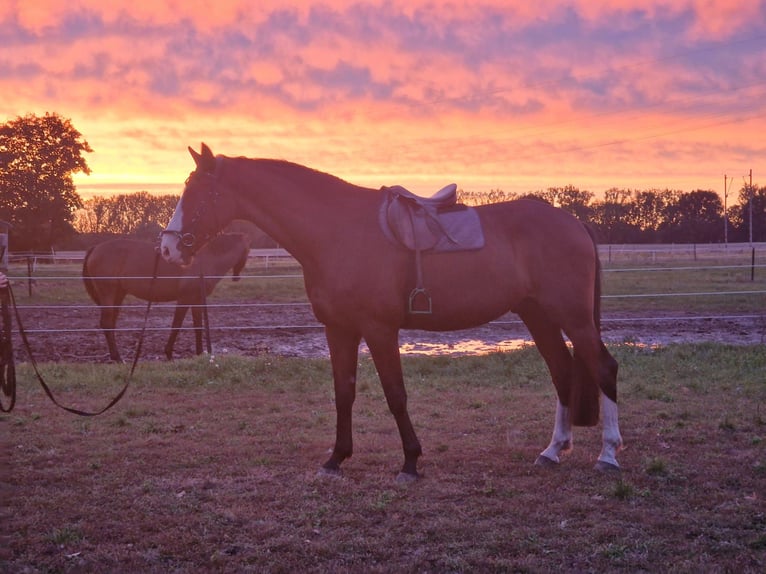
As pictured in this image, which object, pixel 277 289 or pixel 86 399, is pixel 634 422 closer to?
pixel 86 399

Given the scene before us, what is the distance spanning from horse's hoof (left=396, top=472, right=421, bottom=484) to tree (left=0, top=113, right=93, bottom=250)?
3441 cm

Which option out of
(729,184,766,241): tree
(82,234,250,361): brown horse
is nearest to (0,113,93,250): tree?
(82,234,250,361): brown horse

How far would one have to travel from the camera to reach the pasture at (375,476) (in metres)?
3.73

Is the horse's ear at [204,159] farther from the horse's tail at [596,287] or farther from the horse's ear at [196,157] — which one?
the horse's tail at [596,287]

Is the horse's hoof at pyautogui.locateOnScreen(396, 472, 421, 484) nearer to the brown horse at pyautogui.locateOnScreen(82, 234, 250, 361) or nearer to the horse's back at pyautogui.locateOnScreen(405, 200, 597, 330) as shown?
the horse's back at pyautogui.locateOnScreen(405, 200, 597, 330)

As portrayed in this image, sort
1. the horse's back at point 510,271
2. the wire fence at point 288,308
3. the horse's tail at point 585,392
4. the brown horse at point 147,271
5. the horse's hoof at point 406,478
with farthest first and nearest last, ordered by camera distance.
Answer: the wire fence at point 288,308 < the brown horse at point 147,271 < the horse's tail at point 585,392 < the horse's back at point 510,271 < the horse's hoof at point 406,478

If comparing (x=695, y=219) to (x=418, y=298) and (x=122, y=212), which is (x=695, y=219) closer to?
(x=122, y=212)

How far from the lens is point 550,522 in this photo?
4.14m

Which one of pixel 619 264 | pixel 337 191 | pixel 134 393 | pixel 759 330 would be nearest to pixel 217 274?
pixel 134 393

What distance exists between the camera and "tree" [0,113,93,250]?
35.2m

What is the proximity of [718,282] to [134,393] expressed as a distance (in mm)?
19593

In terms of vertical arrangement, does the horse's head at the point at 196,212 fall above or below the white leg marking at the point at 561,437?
above

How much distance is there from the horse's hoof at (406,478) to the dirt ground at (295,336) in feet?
19.4

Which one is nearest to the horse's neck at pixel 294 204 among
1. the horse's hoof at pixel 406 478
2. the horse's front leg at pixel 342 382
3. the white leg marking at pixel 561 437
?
the horse's front leg at pixel 342 382
